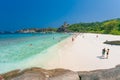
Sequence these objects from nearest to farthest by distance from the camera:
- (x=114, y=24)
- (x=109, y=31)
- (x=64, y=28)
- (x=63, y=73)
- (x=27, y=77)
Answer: (x=27, y=77) → (x=63, y=73) → (x=114, y=24) → (x=109, y=31) → (x=64, y=28)

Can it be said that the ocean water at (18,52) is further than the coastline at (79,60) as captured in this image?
Yes

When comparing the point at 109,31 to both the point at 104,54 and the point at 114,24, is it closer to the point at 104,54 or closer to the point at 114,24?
the point at 114,24

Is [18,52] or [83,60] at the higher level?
[83,60]

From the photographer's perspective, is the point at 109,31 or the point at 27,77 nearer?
the point at 27,77

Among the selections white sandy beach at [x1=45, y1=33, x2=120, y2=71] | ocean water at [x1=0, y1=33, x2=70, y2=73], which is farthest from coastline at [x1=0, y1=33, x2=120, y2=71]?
ocean water at [x1=0, y1=33, x2=70, y2=73]

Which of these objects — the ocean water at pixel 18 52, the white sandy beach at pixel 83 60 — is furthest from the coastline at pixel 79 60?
the ocean water at pixel 18 52

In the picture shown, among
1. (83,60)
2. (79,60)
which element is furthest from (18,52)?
(83,60)

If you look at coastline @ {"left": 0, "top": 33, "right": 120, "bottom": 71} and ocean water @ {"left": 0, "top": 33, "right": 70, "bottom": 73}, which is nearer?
coastline @ {"left": 0, "top": 33, "right": 120, "bottom": 71}

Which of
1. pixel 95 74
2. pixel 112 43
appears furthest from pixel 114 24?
pixel 95 74

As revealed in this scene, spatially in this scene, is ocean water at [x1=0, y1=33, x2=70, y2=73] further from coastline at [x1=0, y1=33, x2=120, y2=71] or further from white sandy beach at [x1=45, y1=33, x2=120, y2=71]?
white sandy beach at [x1=45, y1=33, x2=120, y2=71]

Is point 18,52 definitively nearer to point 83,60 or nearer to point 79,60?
point 79,60

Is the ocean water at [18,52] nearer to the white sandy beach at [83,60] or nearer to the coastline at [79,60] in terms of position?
the coastline at [79,60]

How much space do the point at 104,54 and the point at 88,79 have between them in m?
16.2

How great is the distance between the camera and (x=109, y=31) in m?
110
